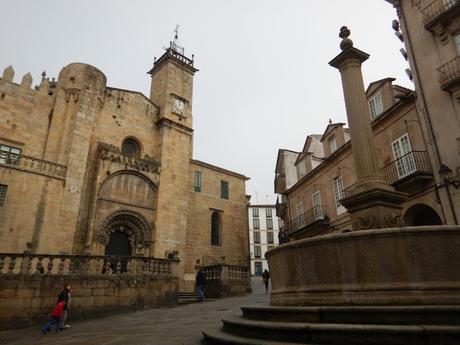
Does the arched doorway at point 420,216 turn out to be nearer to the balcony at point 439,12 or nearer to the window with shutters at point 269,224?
the balcony at point 439,12

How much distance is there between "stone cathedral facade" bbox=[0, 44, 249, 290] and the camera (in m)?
15.2

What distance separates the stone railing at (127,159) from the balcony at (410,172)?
13.7m

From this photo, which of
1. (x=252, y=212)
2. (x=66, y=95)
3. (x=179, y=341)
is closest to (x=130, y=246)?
(x=66, y=95)

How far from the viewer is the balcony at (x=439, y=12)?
13.0 m

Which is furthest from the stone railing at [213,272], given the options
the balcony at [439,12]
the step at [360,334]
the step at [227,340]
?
the balcony at [439,12]

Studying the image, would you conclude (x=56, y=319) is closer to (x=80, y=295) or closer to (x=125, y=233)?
(x=80, y=295)

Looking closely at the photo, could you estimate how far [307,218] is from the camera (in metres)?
21.9

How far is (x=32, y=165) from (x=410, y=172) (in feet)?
57.1

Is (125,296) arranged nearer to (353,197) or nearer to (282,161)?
(353,197)

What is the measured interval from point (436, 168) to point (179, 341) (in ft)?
39.3

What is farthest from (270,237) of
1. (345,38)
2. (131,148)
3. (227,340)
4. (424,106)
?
(227,340)

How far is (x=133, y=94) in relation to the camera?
22.4 m

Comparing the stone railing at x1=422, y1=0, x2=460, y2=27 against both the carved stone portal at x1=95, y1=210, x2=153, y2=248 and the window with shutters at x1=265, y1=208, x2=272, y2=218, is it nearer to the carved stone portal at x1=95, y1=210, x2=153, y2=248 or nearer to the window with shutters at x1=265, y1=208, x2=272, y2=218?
the carved stone portal at x1=95, y1=210, x2=153, y2=248

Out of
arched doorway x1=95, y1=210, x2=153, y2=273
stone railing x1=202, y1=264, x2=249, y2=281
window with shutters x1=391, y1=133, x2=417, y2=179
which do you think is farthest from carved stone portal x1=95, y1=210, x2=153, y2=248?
window with shutters x1=391, y1=133, x2=417, y2=179
